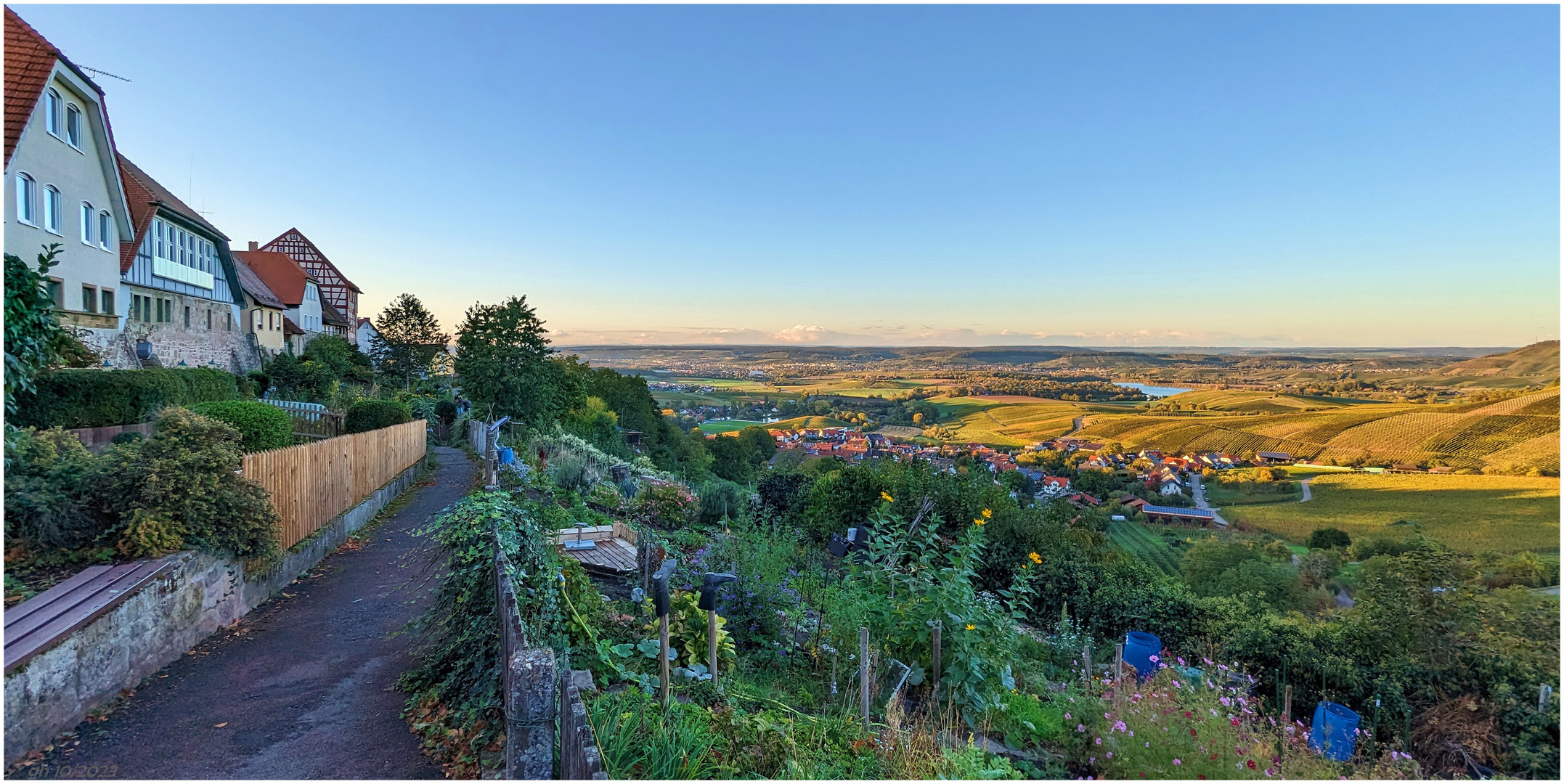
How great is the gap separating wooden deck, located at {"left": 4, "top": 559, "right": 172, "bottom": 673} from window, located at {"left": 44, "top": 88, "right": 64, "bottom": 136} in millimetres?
16421

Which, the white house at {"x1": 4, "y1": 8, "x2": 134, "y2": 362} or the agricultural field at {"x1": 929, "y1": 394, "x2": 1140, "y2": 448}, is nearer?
the white house at {"x1": 4, "y1": 8, "x2": 134, "y2": 362}

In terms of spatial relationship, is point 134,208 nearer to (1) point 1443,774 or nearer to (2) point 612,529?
(2) point 612,529

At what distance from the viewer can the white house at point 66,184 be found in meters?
13.7

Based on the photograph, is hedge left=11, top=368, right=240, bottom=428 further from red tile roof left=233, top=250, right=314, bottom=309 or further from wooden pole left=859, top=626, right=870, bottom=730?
red tile roof left=233, top=250, right=314, bottom=309

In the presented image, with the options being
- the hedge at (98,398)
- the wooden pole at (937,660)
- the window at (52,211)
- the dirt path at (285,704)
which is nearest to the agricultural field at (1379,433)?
the wooden pole at (937,660)

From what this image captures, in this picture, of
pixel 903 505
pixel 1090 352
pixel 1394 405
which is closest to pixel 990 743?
pixel 903 505

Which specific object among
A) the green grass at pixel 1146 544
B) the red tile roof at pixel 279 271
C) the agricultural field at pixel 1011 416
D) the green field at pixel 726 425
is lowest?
the green field at pixel 726 425

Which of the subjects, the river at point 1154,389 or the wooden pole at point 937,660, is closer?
the wooden pole at point 937,660

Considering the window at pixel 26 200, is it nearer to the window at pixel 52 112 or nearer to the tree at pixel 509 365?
the window at pixel 52 112

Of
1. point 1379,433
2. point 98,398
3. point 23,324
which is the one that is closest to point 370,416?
point 98,398

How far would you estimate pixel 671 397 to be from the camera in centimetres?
6756

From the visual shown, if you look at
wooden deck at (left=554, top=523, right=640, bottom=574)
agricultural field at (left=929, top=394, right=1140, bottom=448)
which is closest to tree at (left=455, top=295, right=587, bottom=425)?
wooden deck at (left=554, top=523, right=640, bottom=574)

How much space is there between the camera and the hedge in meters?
11.2

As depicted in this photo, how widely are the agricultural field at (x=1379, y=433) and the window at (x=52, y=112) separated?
3029 centimetres
